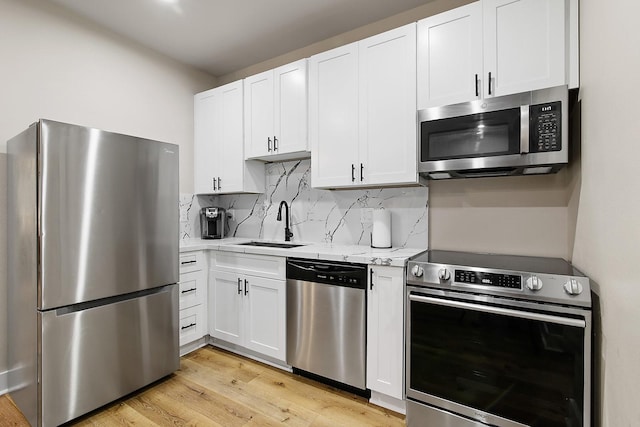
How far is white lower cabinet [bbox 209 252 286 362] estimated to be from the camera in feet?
7.72

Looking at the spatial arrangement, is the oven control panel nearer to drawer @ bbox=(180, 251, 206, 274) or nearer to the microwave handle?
the microwave handle

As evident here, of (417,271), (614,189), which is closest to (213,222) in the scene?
(417,271)

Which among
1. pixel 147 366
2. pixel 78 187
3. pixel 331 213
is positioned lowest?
pixel 147 366

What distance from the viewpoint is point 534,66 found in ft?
5.52

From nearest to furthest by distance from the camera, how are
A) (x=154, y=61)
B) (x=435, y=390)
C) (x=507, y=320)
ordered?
(x=507, y=320) → (x=435, y=390) → (x=154, y=61)

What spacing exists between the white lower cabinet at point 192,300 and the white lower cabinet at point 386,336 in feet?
5.18

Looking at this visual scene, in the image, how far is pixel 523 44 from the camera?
5.59 feet

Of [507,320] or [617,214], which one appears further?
[507,320]

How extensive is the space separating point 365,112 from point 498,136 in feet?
2.93

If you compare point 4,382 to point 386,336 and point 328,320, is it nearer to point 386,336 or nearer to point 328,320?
point 328,320

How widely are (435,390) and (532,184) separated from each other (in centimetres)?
140

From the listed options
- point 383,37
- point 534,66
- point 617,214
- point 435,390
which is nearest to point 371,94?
point 383,37

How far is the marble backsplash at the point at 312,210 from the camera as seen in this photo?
2391 millimetres

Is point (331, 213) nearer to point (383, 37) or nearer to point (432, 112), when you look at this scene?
point (432, 112)
